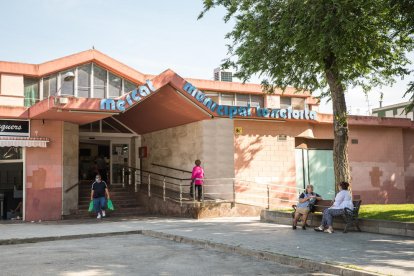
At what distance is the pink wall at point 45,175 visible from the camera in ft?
57.6

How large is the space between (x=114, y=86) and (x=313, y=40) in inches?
439

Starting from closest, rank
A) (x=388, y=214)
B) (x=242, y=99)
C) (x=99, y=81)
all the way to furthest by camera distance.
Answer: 1. (x=388, y=214)
2. (x=99, y=81)
3. (x=242, y=99)

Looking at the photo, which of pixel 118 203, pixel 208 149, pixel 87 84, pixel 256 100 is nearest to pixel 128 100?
pixel 208 149

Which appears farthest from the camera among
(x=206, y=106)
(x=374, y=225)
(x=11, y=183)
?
(x=11, y=183)

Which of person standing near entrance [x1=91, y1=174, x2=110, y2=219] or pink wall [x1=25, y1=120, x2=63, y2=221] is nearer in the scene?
person standing near entrance [x1=91, y1=174, x2=110, y2=219]

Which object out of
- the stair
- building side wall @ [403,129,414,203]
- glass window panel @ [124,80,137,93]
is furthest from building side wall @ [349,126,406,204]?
glass window panel @ [124,80,137,93]

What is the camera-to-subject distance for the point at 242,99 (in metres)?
25.9

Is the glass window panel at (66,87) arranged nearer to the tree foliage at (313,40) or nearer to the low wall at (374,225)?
the tree foliage at (313,40)

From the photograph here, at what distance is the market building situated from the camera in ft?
57.5

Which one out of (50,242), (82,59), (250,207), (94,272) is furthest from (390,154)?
(94,272)

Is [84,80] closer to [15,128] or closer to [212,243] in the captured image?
[15,128]

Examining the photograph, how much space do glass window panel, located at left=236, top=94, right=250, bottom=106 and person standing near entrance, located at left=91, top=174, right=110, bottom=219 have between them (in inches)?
425

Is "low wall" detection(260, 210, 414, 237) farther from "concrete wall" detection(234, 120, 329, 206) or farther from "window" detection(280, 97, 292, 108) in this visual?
"window" detection(280, 97, 292, 108)

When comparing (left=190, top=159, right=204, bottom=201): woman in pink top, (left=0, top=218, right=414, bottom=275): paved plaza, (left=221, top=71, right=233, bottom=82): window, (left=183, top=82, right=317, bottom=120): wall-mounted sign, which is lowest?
(left=0, top=218, right=414, bottom=275): paved plaza
